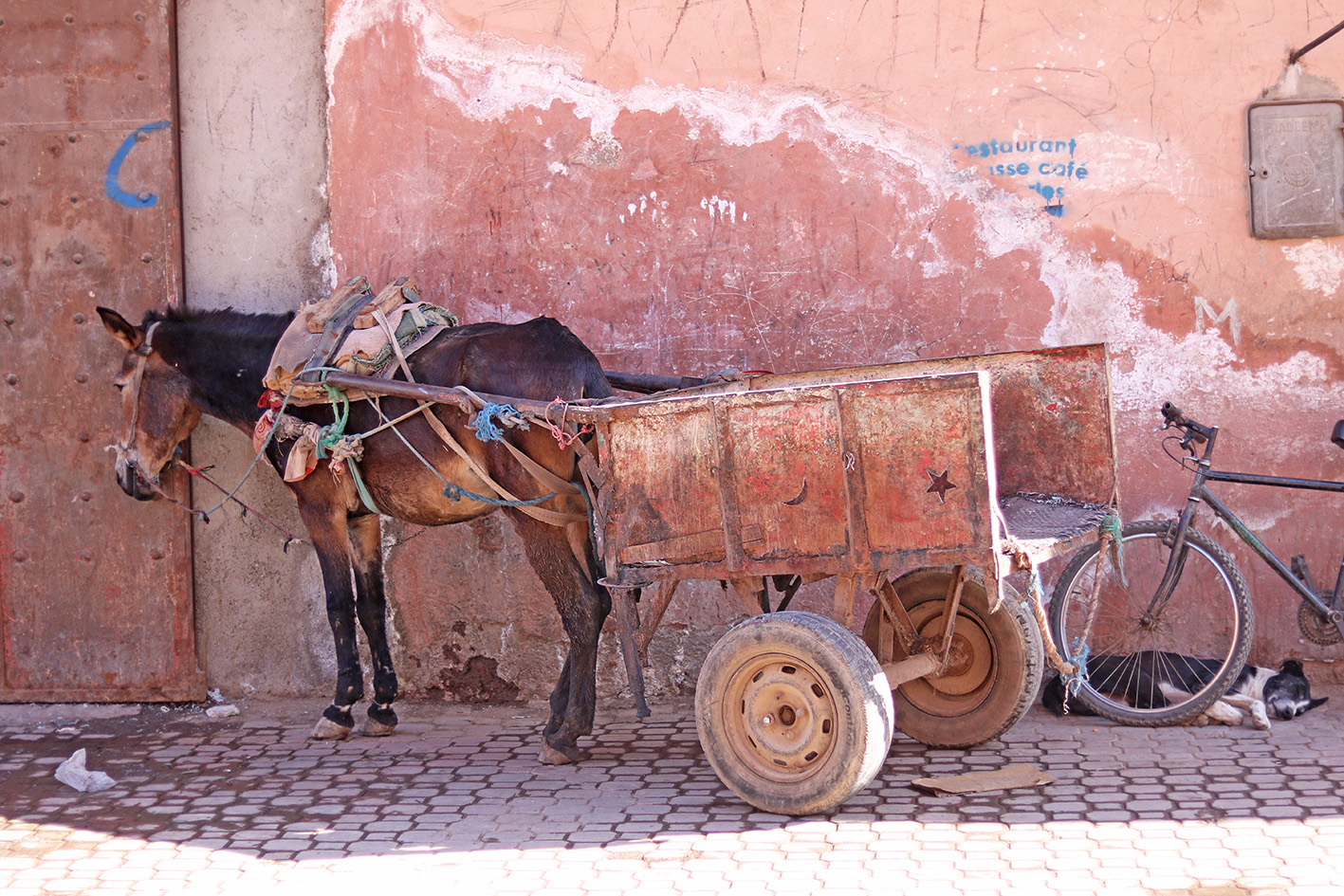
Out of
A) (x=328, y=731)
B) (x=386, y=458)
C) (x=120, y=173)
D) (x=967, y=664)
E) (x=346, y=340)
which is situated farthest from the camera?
(x=120, y=173)

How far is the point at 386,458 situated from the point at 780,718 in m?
1.93

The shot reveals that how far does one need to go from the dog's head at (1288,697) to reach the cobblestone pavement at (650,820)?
54 millimetres

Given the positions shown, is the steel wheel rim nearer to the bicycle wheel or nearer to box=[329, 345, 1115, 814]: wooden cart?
box=[329, 345, 1115, 814]: wooden cart

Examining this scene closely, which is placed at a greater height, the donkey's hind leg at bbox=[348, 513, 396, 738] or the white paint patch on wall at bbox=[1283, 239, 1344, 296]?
the white paint patch on wall at bbox=[1283, 239, 1344, 296]

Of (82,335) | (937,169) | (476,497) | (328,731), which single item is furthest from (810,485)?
(82,335)

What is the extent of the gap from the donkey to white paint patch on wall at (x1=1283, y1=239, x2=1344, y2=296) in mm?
3057

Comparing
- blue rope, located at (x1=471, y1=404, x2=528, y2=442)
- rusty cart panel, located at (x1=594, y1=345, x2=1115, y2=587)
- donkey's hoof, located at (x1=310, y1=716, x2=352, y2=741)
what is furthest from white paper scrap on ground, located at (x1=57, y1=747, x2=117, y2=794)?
rusty cart panel, located at (x1=594, y1=345, x2=1115, y2=587)

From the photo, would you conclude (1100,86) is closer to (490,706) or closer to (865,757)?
(865,757)

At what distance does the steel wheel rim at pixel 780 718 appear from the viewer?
12.1 ft

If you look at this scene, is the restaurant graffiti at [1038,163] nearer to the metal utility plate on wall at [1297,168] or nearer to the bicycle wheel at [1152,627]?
the metal utility plate on wall at [1297,168]

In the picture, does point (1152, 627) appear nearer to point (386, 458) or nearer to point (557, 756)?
point (557, 756)

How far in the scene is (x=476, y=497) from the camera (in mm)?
4531

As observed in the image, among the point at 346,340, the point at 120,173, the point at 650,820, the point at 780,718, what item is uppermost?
the point at 120,173

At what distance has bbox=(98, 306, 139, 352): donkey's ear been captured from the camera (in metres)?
5.12
